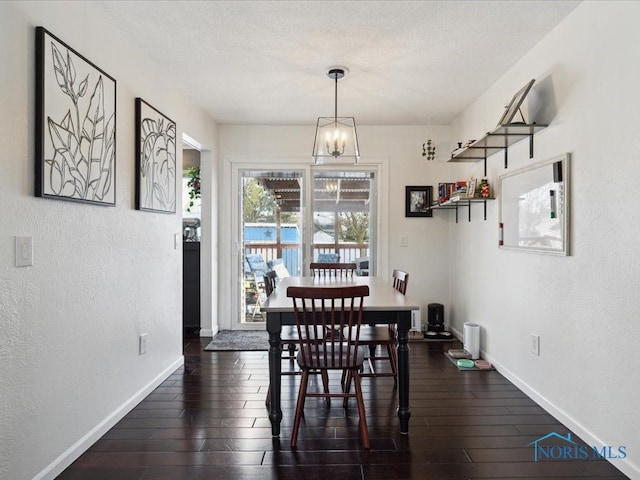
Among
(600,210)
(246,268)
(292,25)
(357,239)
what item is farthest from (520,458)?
(246,268)

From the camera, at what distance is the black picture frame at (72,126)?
1850mm

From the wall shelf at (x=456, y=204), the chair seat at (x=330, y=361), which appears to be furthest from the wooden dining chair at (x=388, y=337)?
the wall shelf at (x=456, y=204)

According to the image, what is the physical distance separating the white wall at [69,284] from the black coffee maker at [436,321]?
2.73m

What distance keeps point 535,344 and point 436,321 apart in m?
1.74

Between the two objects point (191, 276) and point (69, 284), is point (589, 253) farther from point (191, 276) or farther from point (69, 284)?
point (191, 276)

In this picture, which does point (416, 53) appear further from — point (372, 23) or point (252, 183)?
point (252, 183)

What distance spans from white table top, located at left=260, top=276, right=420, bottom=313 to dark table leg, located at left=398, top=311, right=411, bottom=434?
85mm

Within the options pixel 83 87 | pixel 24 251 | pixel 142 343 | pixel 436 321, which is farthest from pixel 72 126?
pixel 436 321

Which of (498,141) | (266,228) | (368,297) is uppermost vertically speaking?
(498,141)

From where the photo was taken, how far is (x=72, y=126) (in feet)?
6.75

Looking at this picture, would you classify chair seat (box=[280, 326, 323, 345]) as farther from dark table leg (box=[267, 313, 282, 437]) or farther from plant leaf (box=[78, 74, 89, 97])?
plant leaf (box=[78, 74, 89, 97])

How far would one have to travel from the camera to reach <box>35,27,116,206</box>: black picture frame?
185 cm

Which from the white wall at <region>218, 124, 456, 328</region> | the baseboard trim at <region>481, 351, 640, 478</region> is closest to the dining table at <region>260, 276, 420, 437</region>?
the baseboard trim at <region>481, 351, 640, 478</region>

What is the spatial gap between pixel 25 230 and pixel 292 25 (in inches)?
71.6
